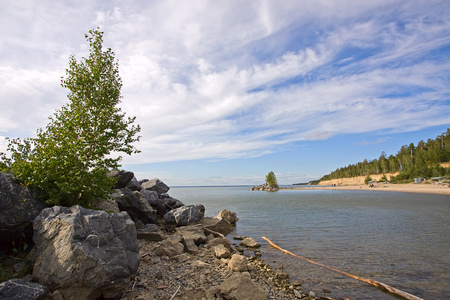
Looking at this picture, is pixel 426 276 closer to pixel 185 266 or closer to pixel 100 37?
pixel 185 266

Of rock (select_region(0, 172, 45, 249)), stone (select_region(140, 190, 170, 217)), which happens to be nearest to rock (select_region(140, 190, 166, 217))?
stone (select_region(140, 190, 170, 217))

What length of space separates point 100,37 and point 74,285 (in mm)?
14621

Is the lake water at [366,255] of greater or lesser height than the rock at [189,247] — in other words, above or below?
below

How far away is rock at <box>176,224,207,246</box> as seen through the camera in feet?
61.8

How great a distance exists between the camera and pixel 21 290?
6699 mm

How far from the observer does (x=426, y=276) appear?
12953 millimetres

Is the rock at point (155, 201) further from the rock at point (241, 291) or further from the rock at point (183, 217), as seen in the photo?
the rock at point (241, 291)

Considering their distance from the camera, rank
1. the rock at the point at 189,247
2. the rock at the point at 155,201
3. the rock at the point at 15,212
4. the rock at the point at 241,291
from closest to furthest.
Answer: the rock at the point at 15,212 < the rock at the point at 241,291 < the rock at the point at 189,247 < the rock at the point at 155,201

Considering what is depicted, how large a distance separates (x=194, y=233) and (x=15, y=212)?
13.1 meters

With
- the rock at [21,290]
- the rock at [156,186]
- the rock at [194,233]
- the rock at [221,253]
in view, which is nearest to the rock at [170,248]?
the rock at [194,233]

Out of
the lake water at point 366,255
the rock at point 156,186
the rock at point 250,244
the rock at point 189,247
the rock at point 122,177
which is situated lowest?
the lake water at point 366,255

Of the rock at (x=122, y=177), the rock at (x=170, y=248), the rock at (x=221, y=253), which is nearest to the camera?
the rock at (x=170, y=248)

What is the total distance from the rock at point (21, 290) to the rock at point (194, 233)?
10.9 meters

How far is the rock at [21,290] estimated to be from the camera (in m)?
6.56
